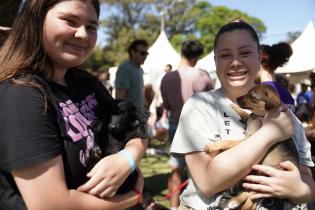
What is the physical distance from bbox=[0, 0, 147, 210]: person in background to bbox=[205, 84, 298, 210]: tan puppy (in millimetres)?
531

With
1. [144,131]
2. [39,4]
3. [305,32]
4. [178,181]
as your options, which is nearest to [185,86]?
[178,181]

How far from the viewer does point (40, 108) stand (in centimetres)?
126

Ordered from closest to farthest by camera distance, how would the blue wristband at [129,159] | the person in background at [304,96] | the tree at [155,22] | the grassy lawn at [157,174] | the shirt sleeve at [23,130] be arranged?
the shirt sleeve at [23,130] < the blue wristband at [129,159] < the grassy lawn at [157,174] < the person in background at [304,96] < the tree at [155,22]

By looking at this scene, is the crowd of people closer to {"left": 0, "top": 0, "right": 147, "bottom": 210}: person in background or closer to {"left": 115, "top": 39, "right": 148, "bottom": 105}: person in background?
{"left": 0, "top": 0, "right": 147, "bottom": 210}: person in background

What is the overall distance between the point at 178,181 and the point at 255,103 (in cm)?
340

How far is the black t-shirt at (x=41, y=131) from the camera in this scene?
1197 millimetres

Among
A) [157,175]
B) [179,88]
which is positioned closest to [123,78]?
[179,88]

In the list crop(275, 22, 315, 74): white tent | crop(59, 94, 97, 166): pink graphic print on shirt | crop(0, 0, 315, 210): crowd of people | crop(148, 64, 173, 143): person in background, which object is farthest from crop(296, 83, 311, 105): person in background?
crop(59, 94, 97, 166): pink graphic print on shirt

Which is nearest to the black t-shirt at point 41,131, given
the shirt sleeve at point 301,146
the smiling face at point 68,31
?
the smiling face at point 68,31

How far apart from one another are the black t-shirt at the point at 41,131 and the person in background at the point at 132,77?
4523 millimetres

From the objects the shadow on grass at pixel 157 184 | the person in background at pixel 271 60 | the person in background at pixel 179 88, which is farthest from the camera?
the shadow on grass at pixel 157 184

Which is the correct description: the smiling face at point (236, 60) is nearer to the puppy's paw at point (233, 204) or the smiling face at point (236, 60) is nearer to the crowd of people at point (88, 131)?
the crowd of people at point (88, 131)

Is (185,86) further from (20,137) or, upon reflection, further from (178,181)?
(20,137)

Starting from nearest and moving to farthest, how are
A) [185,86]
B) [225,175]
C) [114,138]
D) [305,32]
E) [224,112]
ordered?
[225,175] < [114,138] < [224,112] < [185,86] < [305,32]
